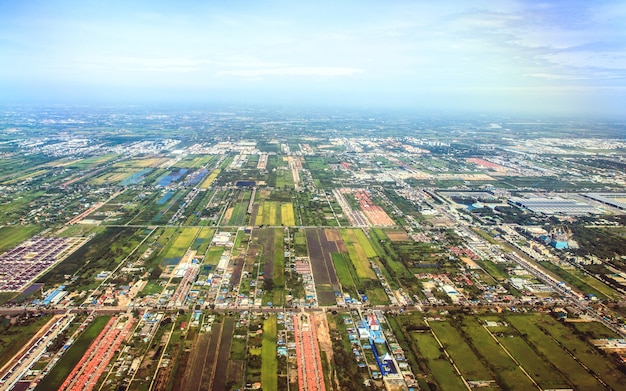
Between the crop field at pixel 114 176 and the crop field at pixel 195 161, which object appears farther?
the crop field at pixel 195 161

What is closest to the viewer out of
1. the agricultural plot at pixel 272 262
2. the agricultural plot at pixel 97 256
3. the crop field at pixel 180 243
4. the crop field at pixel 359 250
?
the agricultural plot at pixel 272 262

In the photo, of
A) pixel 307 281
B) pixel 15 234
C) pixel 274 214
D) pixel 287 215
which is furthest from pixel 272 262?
pixel 15 234

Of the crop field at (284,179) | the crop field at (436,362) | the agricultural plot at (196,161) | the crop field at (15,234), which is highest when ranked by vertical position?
the agricultural plot at (196,161)

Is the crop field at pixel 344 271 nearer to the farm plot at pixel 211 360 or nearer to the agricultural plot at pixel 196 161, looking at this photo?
the farm plot at pixel 211 360

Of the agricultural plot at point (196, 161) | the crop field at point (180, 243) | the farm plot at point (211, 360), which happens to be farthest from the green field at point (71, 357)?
the agricultural plot at point (196, 161)

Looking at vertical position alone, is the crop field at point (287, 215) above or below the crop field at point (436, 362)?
above

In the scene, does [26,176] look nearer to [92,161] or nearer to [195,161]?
[92,161]

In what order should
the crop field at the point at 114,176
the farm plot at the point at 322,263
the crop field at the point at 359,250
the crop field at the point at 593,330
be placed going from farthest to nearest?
the crop field at the point at 114,176 < the crop field at the point at 359,250 < the farm plot at the point at 322,263 < the crop field at the point at 593,330
